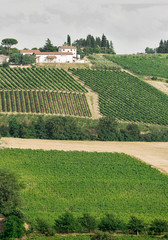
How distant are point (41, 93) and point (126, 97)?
24920mm

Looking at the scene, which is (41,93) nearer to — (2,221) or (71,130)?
(71,130)

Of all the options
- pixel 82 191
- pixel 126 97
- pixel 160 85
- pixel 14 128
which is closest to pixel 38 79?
pixel 126 97

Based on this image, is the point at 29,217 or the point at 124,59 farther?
the point at 124,59

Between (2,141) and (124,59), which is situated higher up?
(124,59)

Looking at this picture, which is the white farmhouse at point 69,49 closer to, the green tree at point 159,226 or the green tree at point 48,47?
the green tree at point 48,47

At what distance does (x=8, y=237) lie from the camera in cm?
4888

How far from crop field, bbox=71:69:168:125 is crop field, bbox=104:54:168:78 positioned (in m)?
13.3

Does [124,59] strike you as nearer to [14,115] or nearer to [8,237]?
[14,115]

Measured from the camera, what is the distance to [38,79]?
423ft

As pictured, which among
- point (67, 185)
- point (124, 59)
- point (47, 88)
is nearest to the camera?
point (67, 185)

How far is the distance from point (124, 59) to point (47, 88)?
5778 cm

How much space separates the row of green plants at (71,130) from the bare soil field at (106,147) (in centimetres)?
274

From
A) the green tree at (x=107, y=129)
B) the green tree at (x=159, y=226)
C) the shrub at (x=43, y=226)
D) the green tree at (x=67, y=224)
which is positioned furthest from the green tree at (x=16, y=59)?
the green tree at (x=159, y=226)

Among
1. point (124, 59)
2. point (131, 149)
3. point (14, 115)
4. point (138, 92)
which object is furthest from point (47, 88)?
Answer: point (124, 59)
